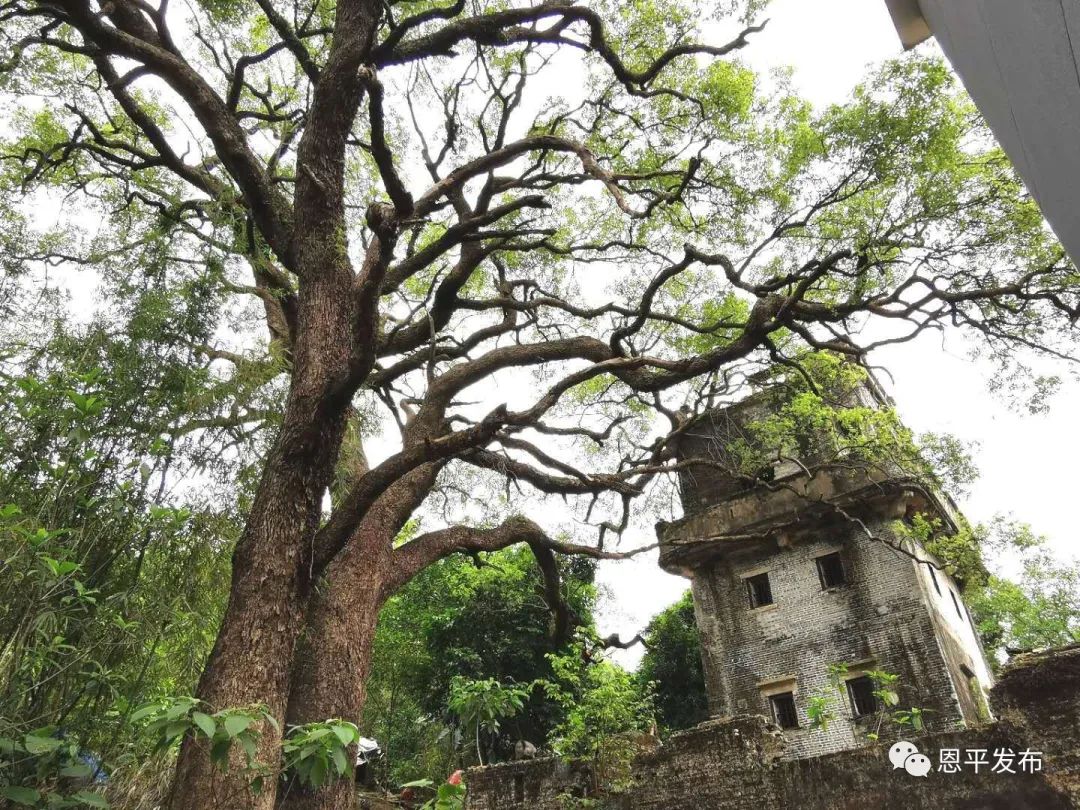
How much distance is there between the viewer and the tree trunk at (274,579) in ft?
11.2

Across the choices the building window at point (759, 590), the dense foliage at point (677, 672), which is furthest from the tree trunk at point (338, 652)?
the dense foliage at point (677, 672)

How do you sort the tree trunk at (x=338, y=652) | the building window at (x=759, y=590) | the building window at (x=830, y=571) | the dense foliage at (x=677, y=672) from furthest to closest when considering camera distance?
the dense foliage at (x=677, y=672)
the building window at (x=759, y=590)
the building window at (x=830, y=571)
the tree trunk at (x=338, y=652)

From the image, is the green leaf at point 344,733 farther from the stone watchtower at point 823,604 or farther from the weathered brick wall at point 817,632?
the weathered brick wall at point 817,632

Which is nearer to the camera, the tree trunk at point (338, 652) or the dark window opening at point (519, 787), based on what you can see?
the tree trunk at point (338, 652)

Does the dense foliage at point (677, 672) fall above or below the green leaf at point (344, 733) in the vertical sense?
above

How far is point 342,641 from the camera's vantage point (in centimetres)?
549

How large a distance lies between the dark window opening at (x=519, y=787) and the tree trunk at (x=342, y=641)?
388 centimetres

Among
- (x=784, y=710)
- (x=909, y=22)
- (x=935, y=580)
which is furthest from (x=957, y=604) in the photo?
(x=909, y=22)

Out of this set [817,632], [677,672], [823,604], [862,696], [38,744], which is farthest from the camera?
[677,672]

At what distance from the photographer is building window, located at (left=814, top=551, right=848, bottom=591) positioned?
498 inches

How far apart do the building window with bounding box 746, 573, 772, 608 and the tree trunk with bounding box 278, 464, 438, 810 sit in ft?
30.0

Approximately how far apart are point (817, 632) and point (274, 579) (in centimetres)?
1091

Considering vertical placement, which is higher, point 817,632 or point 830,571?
point 830,571

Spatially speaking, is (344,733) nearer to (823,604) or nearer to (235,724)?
(235,724)
